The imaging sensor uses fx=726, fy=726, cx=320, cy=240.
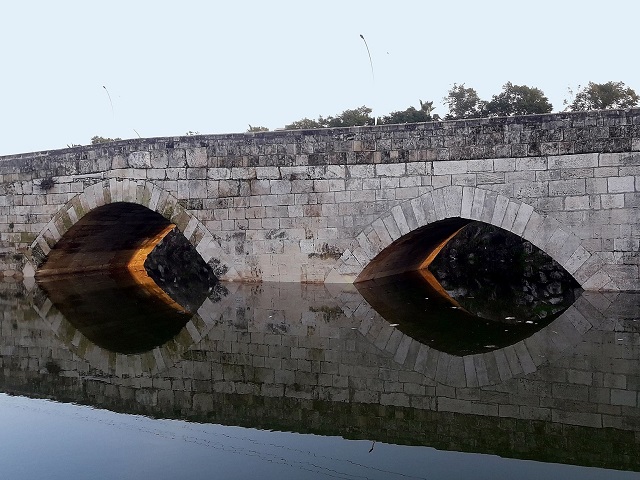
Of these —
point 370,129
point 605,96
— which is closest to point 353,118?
point 605,96

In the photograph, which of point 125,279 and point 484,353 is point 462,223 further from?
point 125,279

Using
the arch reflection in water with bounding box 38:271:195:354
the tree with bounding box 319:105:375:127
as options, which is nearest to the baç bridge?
the arch reflection in water with bounding box 38:271:195:354

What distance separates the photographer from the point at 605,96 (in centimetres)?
2111

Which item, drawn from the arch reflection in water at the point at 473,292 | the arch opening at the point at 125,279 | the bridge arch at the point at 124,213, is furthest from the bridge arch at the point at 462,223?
the arch opening at the point at 125,279

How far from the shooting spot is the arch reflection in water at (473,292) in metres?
8.02

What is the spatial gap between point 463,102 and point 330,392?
20.6m

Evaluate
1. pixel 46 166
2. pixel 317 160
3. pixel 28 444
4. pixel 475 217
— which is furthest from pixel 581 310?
pixel 46 166

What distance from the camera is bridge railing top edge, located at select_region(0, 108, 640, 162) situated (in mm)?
10031

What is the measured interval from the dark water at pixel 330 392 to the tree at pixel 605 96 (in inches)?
492

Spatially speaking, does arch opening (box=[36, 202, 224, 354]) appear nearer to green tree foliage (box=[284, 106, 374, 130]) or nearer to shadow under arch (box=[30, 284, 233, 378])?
shadow under arch (box=[30, 284, 233, 378])

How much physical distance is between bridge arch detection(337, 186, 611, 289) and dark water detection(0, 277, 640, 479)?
0.58 meters

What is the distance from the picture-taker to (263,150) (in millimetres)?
12320

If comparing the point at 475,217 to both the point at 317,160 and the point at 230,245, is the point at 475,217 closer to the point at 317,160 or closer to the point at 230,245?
the point at 317,160

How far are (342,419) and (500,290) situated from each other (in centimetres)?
833
